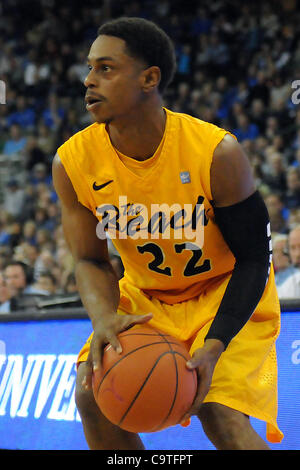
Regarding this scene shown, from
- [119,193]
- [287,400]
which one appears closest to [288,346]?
[287,400]

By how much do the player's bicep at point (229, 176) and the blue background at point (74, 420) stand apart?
140 cm

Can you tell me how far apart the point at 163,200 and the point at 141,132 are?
281 millimetres

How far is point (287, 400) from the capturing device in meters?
3.85

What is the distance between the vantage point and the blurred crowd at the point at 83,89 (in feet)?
28.0

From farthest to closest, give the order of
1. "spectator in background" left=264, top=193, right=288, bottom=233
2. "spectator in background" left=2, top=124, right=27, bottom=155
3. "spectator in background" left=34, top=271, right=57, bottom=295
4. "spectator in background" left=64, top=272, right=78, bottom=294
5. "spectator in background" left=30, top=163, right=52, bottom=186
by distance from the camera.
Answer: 1. "spectator in background" left=2, top=124, right=27, bottom=155
2. "spectator in background" left=30, top=163, right=52, bottom=186
3. "spectator in background" left=34, top=271, right=57, bottom=295
4. "spectator in background" left=64, top=272, right=78, bottom=294
5. "spectator in background" left=264, top=193, right=288, bottom=233

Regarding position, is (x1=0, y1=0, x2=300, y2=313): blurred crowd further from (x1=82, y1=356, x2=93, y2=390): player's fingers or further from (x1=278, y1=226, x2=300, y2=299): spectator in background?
(x1=82, y1=356, x2=93, y2=390): player's fingers

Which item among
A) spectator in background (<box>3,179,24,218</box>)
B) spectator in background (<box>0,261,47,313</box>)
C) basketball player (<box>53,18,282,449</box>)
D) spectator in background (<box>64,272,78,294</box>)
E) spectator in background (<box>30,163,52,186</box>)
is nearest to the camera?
basketball player (<box>53,18,282,449</box>)

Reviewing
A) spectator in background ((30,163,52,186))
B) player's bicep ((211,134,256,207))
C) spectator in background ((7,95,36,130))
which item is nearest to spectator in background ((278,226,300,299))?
player's bicep ((211,134,256,207))

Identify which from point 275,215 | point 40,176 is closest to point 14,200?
point 40,176

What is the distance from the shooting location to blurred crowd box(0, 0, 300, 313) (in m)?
8.55

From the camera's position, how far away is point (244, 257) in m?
2.78

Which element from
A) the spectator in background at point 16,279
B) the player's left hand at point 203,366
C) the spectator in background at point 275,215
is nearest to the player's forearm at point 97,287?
the player's left hand at point 203,366

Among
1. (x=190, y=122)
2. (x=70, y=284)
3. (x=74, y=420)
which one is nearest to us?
(x=190, y=122)

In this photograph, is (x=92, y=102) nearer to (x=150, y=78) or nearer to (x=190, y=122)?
(x=150, y=78)
